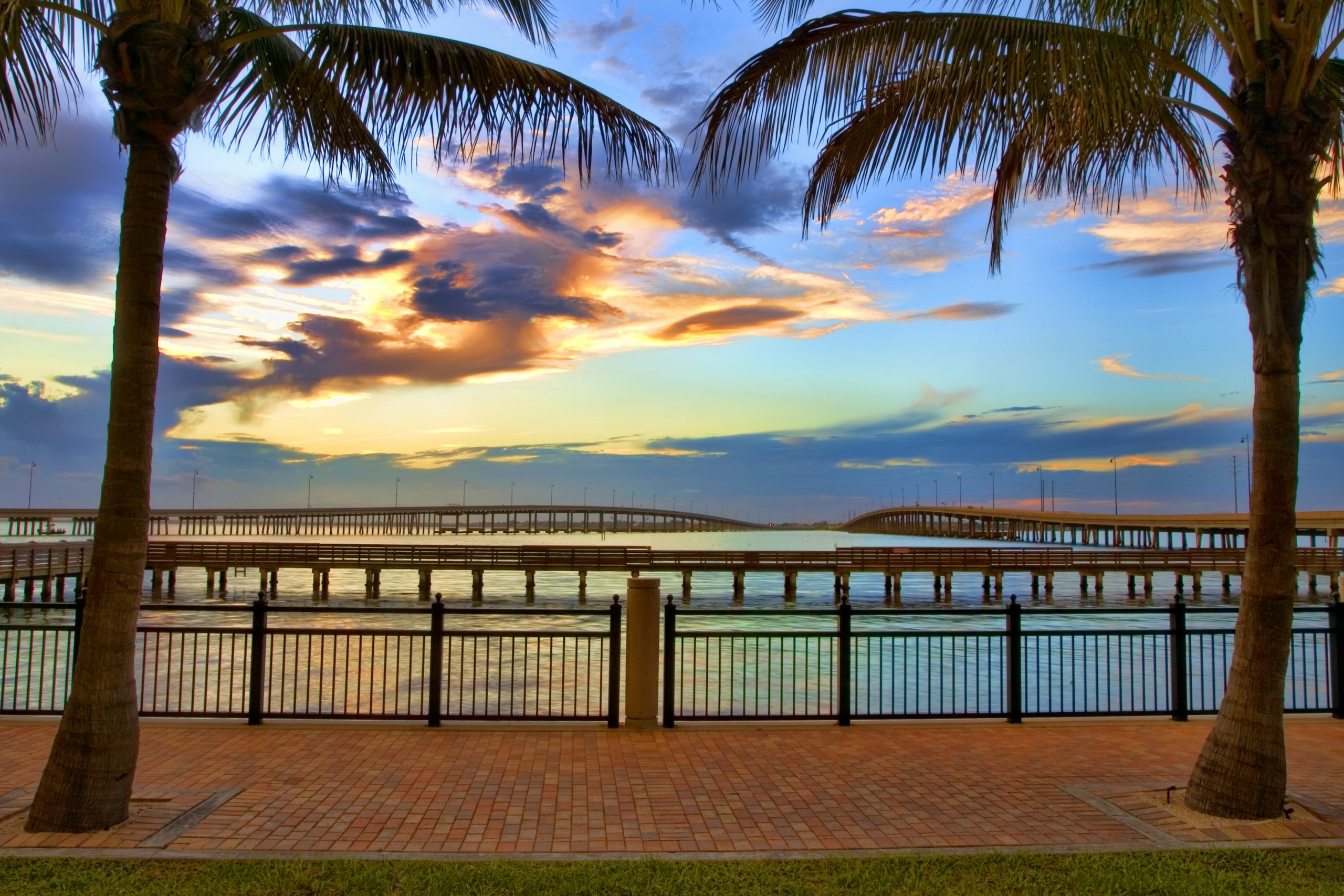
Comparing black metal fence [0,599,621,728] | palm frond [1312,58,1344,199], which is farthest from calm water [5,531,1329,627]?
palm frond [1312,58,1344,199]

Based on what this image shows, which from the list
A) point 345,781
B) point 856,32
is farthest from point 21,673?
point 856,32

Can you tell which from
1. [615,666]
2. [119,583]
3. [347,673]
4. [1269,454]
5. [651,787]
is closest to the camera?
[119,583]

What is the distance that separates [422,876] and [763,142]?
585cm

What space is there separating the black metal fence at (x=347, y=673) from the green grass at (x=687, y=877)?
6.51ft

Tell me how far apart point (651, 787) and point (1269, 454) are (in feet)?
18.2

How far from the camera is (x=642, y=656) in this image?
9.09m

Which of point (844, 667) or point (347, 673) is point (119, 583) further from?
point (844, 667)

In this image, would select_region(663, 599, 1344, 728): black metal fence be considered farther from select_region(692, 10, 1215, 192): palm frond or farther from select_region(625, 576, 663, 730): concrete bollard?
select_region(692, 10, 1215, 192): palm frond

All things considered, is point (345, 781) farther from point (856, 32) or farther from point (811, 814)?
point (856, 32)

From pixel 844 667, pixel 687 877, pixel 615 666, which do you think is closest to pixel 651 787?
pixel 687 877

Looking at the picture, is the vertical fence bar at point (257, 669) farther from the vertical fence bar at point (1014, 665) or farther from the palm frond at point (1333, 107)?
the palm frond at point (1333, 107)

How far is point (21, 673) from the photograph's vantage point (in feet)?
67.4

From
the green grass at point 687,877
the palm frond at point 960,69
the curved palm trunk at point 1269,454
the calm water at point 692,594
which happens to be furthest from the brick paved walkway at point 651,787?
the calm water at point 692,594

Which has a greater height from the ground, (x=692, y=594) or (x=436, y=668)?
(x=436, y=668)
